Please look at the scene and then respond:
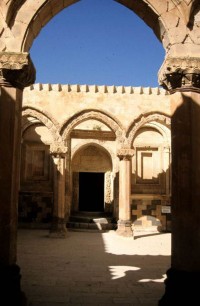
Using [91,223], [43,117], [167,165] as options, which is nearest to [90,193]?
[91,223]

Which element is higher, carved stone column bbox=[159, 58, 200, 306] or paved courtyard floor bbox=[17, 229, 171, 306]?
carved stone column bbox=[159, 58, 200, 306]

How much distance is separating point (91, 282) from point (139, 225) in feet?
36.3

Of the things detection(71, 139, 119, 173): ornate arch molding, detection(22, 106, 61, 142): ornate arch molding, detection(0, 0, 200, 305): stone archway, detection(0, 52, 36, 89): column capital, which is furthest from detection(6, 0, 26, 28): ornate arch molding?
detection(71, 139, 119, 173): ornate arch molding

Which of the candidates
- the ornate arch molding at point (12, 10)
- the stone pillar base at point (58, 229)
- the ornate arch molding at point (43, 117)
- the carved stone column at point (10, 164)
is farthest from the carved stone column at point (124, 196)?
the ornate arch molding at point (12, 10)

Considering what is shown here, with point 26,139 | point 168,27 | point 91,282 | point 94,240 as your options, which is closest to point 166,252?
A: point 94,240

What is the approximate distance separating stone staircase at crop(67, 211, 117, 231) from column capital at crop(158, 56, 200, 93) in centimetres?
1198

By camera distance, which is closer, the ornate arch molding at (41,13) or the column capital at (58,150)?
the ornate arch molding at (41,13)

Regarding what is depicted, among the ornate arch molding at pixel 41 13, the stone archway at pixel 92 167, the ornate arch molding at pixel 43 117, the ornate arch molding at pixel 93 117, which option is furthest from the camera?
the stone archway at pixel 92 167

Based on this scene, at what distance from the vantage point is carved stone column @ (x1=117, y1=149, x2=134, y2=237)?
1383 centimetres

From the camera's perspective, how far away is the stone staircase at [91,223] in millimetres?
15904

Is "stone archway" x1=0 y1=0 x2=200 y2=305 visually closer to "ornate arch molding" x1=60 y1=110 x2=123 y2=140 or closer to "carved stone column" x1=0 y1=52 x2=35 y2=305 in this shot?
"carved stone column" x1=0 y1=52 x2=35 y2=305

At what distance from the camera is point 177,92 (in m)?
4.64

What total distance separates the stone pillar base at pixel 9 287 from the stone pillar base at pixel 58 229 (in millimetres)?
9081

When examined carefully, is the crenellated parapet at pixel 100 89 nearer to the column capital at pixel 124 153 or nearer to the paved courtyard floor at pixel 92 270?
the column capital at pixel 124 153
